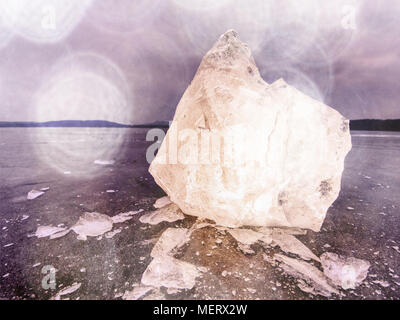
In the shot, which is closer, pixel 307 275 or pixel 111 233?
pixel 307 275

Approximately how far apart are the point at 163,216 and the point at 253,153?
1.59 meters

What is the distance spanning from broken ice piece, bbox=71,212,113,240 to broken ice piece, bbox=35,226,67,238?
0.19 m

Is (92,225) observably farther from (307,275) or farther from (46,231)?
(307,275)

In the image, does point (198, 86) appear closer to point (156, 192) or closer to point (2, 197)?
point (156, 192)

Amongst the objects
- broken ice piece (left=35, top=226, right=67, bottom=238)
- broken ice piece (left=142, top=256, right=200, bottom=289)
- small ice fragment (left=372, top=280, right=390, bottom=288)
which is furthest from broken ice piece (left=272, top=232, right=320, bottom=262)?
broken ice piece (left=35, top=226, right=67, bottom=238)

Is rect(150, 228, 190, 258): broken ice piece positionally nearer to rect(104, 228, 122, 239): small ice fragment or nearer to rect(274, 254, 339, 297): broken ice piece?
rect(104, 228, 122, 239): small ice fragment

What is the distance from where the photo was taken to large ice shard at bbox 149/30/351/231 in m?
2.66

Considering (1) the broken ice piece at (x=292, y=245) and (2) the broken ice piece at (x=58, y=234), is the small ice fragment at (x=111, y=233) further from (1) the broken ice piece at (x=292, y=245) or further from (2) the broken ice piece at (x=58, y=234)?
(1) the broken ice piece at (x=292, y=245)

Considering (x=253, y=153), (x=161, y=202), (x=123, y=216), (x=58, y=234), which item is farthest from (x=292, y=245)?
(x=58, y=234)

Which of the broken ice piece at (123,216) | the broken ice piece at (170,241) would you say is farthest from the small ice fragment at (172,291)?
the broken ice piece at (123,216)

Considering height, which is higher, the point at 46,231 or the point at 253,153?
the point at 253,153

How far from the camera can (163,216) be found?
3.07 meters
